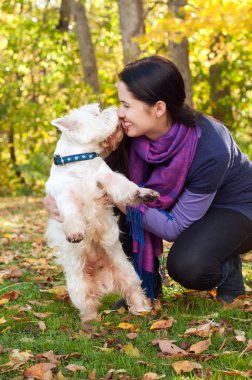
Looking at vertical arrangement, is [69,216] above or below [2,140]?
above

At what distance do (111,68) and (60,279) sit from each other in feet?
44.2

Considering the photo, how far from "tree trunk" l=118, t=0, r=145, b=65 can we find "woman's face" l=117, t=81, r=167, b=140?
6872mm

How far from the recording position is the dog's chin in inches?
148

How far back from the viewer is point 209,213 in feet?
13.2

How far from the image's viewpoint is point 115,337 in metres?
3.42

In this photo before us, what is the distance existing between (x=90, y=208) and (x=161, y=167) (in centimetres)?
57

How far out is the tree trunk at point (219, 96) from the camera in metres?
14.5

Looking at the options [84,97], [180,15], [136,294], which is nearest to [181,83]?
[136,294]

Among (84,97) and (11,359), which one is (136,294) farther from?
(84,97)

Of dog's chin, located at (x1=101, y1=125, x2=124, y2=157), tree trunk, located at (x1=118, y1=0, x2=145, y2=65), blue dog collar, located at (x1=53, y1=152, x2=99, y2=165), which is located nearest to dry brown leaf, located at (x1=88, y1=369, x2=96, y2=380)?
blue dog collar, located at (x1=53, y1=152, x2=99, y2=165)

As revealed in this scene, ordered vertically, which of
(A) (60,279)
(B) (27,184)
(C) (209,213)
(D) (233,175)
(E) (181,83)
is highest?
(E) (181,83)

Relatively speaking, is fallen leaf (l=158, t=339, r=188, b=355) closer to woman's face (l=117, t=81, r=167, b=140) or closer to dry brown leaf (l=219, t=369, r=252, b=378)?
dry brown leaf (l=219, t=369, r=252, b=378)

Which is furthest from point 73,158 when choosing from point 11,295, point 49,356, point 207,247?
point 11,295

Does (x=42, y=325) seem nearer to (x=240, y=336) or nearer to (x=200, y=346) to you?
(x=200, y=346)
